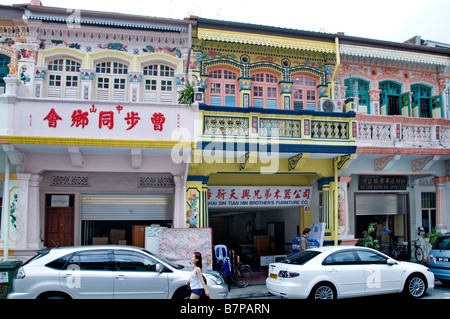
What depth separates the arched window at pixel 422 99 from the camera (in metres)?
17.2

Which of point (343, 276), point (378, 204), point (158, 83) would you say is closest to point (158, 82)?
point (158, 83)

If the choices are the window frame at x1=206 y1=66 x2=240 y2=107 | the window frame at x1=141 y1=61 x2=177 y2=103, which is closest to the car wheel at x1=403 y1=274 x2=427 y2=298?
the window frame at x1=206 y1=66 x2=240 y2=107

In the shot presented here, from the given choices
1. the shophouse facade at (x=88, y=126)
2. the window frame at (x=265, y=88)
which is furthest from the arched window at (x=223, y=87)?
the shophouse facade at (x=88, y=126)

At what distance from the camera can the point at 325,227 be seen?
1453cm

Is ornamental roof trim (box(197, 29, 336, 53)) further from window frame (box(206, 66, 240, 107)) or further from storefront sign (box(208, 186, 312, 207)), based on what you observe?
storefront sign (box(208, 186, 312, 207))

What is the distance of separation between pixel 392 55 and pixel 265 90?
5.11m

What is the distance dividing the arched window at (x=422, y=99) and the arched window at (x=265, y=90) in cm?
623

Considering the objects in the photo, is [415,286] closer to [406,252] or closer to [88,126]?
[406,252]

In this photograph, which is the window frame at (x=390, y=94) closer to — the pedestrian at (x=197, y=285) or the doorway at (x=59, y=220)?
the pedestrian at (x=197, y=285)

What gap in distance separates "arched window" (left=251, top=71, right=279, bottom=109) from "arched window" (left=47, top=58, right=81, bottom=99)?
6.46 metres

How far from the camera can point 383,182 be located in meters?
16.6

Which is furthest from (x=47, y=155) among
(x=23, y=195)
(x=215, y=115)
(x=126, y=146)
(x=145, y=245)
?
(x=215, y=115)
